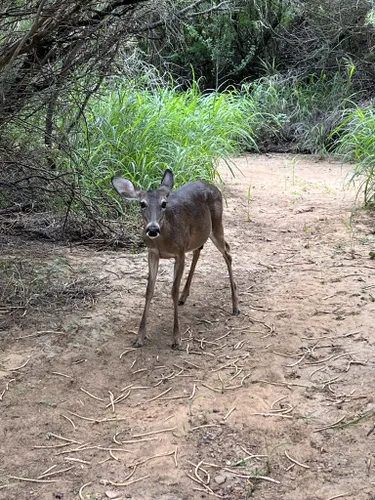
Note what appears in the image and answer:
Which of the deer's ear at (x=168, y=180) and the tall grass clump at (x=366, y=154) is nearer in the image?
the deer's ear at (x=168, y=180)

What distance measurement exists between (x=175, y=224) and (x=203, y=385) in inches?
49.5

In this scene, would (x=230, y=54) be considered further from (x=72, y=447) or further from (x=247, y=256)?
(x=72, y=447)

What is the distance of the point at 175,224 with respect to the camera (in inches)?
189

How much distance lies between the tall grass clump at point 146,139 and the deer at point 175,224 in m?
1.58

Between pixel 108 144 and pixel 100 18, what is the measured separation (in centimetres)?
240

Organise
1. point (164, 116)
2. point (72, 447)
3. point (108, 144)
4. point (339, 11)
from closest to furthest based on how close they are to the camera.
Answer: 1. point (72, 447)
2. point (108, 144)
3. point (164, 116)
4. point (339, 11)

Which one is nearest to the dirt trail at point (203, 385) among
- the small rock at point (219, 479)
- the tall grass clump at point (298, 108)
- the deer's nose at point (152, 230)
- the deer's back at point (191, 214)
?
the small rock at point (219, 479)

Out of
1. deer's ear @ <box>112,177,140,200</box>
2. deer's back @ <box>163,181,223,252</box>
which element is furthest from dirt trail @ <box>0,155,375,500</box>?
deer's ear @ <box>112,177,140,200</box>

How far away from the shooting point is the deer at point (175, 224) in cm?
452

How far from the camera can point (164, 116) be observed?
26.8 feet

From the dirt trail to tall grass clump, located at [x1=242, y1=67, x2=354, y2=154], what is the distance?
20.6 ft

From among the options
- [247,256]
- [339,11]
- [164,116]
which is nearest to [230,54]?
[339,11]

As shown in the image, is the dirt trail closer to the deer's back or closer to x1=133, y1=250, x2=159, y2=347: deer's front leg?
x1=133, y1=250, x2=159, y2=347: deer's front leg

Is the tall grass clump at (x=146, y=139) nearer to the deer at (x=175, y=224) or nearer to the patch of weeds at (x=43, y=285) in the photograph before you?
the patch of weeds at (x=43, y=285)
